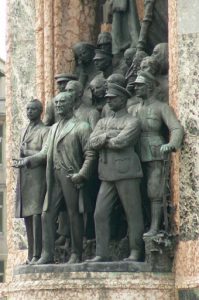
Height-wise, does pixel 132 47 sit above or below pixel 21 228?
above

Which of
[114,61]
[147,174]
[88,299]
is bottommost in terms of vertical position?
[88,299]

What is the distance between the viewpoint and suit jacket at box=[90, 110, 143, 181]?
18516mm

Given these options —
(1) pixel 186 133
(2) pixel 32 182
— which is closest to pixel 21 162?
(2) pixel 32 182

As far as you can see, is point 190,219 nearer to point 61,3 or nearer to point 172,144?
point 172,144

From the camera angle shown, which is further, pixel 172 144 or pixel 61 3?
pixel 61 3

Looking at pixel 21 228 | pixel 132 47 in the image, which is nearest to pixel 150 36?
pixel 132 47

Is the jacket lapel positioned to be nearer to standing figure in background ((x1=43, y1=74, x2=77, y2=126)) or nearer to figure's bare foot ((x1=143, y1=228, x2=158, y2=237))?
standing figure in background ((x1=43, y1=74, x2=77, y2=126))

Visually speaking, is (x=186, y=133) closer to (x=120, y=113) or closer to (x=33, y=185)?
(x=120, y=113)

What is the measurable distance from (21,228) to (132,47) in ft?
8.43

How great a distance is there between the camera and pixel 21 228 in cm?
2084

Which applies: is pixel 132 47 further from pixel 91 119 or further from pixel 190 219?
pixel 190 219

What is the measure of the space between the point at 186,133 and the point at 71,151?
1.27 m

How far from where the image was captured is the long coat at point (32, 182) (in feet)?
63.6

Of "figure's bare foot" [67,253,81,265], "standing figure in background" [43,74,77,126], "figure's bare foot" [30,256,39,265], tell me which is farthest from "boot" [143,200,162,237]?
"standing figure in background" [43,74,77,126]
